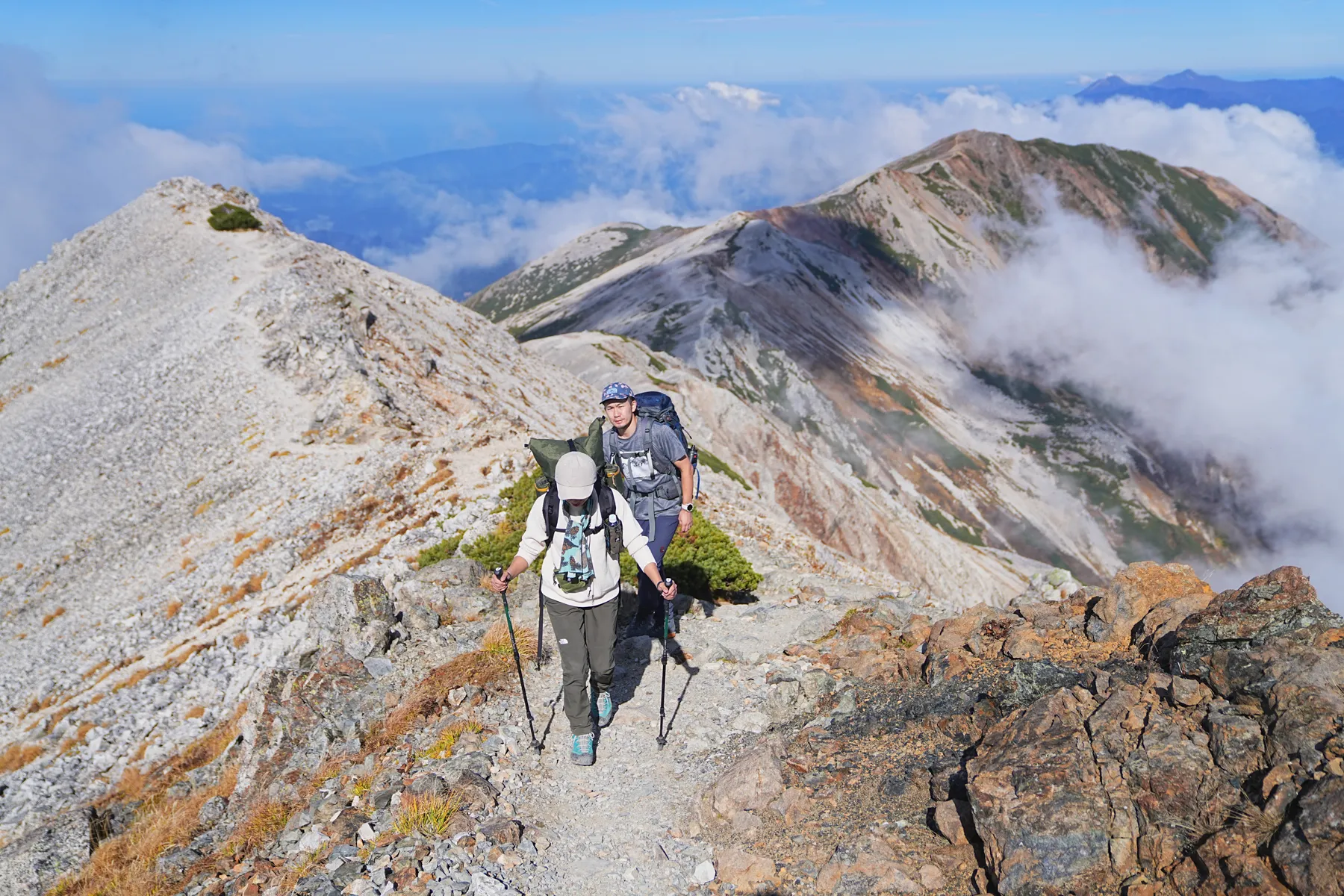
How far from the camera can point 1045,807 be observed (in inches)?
251

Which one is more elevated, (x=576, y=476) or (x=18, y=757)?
(x=576, y=476)

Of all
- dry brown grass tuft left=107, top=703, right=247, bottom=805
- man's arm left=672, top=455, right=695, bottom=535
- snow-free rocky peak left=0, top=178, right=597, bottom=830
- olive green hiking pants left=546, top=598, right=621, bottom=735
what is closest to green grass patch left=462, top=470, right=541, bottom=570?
snow-free rocky peak left=0, top=178, right=597, bottom=830

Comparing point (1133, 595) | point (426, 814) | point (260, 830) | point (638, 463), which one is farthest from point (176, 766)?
point (1133, 595)

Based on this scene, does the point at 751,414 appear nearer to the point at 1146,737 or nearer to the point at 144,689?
the point at 144,689

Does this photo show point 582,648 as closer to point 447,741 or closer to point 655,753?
point 655,753

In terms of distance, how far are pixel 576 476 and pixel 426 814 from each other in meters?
3.63

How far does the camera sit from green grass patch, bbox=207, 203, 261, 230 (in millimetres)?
44812

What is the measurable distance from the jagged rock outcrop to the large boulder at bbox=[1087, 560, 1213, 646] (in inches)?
1.8

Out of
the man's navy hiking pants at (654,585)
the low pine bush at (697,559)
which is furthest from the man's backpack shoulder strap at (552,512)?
the low pine bush at (697,559)

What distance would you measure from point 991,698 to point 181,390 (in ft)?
103

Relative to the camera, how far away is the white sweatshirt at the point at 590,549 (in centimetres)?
839

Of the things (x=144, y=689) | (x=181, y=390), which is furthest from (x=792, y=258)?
(x=144, y=689)

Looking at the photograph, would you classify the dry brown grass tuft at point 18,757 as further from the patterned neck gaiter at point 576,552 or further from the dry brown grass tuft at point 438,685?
the patterned neck gaiter at point 576,552

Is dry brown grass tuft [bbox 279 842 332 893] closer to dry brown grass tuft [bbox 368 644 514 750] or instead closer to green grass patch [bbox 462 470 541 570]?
dry brown grass tuft [bbox 368 644 514 750]
